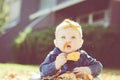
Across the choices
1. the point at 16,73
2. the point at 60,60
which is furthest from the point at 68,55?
the point at 16,73

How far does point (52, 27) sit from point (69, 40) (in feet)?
50.6

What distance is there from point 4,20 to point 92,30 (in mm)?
13176

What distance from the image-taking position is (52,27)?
20219mm

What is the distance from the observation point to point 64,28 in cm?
484

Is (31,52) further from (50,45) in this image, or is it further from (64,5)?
(64,5)

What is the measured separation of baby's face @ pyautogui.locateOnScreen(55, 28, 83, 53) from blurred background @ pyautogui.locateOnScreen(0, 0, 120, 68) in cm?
1312

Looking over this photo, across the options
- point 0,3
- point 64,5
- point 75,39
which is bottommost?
point 75,39

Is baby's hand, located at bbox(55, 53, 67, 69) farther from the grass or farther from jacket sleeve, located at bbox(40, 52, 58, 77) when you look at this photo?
the grass

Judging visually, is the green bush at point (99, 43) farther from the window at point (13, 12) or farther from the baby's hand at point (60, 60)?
the baby's hand at point (60, 60)

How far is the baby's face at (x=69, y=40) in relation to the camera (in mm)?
4820

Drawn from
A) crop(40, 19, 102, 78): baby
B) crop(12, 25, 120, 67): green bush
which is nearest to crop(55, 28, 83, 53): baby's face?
crop(40, 19, 102, 78): baby

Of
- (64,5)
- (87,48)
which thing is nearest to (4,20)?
(64,5)

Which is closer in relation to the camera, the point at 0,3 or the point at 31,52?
the point at 31,52

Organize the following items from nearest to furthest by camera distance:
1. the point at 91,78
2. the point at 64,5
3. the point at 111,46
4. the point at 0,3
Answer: the point at 91,78
the point at 111,46
the point at 64,5
the point at 0,3
